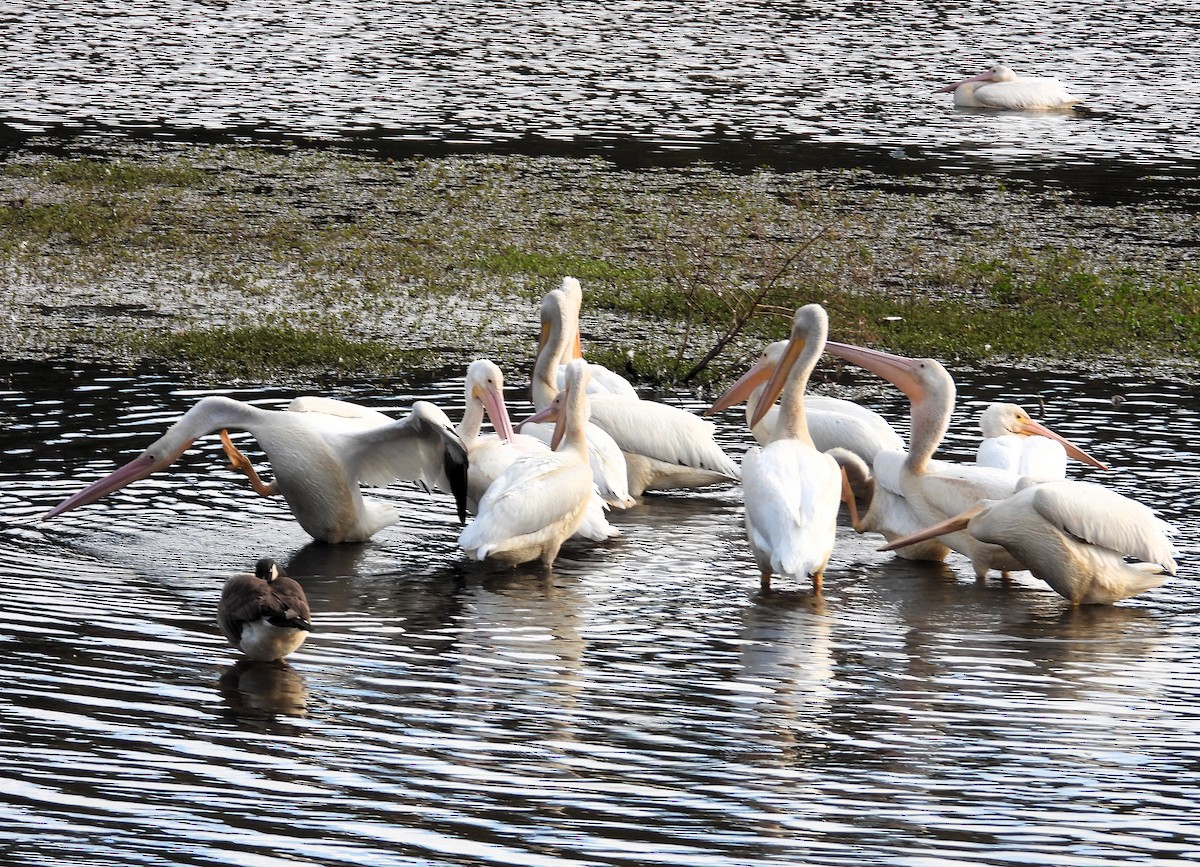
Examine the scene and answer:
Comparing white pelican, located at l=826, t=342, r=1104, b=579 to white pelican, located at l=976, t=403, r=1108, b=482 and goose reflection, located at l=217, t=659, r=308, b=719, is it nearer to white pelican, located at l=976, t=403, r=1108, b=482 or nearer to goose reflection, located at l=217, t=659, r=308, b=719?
white pelican, located at l=976, t=403, r=1108, b=482

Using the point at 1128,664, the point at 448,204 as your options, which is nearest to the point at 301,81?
the point at 448,204

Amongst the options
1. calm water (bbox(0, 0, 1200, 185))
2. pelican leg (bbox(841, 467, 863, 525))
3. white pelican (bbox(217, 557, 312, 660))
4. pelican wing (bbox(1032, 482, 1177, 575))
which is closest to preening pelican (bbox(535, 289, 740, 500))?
pelican leg (bbox(841, 467, 863, 525))

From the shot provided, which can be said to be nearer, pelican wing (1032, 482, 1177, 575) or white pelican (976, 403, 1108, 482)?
pelican wing (1032, 482, 1177, 575)

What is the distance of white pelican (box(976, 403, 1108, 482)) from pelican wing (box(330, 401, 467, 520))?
2208mm

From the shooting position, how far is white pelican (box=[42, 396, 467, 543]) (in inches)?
277

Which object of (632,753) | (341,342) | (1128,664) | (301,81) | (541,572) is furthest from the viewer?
(301,81)

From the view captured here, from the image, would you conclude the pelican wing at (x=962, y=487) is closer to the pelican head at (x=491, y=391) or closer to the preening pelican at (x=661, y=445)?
the preening pelican at (x=661, y=445)

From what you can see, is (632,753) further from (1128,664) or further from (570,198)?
(570,198)

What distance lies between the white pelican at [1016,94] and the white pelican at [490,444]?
1244 cm

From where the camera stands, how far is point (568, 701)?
17.4 feet

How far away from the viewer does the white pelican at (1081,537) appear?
6383mm

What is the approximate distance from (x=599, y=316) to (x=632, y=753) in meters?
6.11

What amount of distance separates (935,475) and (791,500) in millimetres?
841

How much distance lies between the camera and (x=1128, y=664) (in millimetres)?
5898
